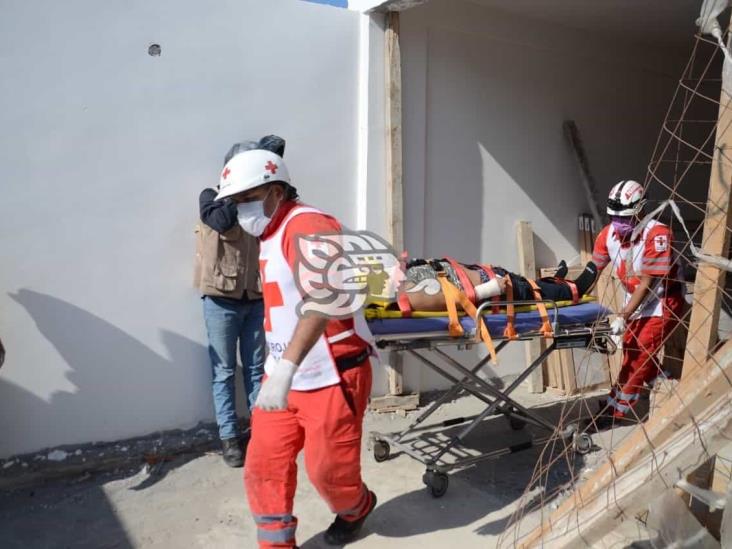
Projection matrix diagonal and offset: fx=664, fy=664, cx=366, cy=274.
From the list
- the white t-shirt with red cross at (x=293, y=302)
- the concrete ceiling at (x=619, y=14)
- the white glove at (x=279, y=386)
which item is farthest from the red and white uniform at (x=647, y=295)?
the white glove at (x=279, y=386)

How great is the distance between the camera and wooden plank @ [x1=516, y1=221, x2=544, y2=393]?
6.00 m

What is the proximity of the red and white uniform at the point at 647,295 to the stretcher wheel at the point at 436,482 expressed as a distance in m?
1.42

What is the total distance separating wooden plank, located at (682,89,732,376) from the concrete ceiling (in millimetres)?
3743

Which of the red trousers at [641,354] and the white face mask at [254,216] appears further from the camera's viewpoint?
the red trousers at [641,354]

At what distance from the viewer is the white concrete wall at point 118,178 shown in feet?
12.7

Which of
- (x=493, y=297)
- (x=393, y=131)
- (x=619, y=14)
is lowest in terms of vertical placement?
(x=493, y=297)

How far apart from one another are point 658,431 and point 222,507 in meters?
2.42

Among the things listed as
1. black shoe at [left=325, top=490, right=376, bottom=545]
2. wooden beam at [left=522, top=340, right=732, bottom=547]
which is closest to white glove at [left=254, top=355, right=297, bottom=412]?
black shoe at [left=325, top=490, right=376, bottom=545]

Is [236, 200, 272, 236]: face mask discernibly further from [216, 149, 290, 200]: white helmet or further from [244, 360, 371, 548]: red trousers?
[244, 360, 371, 548]: red trousers

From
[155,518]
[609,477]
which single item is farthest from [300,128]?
[609,477]

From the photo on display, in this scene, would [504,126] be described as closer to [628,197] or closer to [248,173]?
[628,197]

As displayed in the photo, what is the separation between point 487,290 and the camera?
3699mm

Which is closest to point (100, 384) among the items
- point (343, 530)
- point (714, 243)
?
point (343, 530)

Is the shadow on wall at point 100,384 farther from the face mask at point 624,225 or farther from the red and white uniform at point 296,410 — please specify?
the face mask at point 624,225
